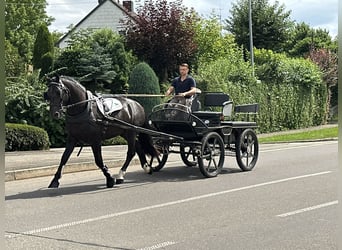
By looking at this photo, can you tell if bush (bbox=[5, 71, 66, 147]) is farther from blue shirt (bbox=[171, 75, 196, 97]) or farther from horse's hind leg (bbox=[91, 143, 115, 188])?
horse's hind leg (bbox=[91, 143, 115, 188])

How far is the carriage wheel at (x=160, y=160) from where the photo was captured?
459 inches

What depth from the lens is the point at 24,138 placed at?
16688 mm

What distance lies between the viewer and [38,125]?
18.8 m

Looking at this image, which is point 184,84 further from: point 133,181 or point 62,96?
point 62,96

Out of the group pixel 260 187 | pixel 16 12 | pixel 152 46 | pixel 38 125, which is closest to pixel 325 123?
pixel 152 46

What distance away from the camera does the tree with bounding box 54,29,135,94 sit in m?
22.0

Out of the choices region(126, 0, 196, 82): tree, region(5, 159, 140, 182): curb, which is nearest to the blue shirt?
region(5, 159, 140, 182): curb

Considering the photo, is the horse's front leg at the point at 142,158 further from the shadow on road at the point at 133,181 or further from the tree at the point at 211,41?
the tree at the point at 211,41

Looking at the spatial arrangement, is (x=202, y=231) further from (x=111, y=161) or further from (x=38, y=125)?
(x=38, y=125)

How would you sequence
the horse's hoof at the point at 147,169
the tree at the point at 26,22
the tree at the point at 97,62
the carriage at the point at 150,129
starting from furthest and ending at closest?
the tree at the point at 26,22 → the tree at the point at 97,62 → the horse's hoof at the point at 147,169 → the carriage at the point at 150,129

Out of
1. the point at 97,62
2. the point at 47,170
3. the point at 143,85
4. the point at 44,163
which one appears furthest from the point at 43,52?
the point at 47,170

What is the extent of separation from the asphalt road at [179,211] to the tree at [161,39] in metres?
13.4

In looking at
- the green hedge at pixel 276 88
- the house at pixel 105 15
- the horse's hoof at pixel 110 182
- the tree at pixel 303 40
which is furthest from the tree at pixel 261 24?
the horse's hoof at pixel 110 182

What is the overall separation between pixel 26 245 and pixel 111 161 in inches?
291
